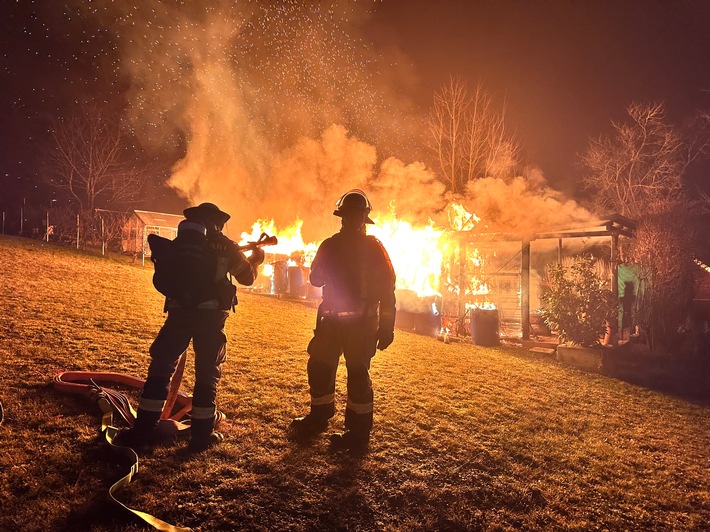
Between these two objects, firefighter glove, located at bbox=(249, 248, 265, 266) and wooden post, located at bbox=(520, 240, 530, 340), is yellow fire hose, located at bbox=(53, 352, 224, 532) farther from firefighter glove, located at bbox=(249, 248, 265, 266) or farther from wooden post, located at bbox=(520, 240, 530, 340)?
wooden post, located at bbox=(520, 240, 530, 340)

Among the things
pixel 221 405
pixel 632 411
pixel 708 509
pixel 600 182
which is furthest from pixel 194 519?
pixel 600 182

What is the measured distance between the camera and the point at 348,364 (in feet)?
13.2

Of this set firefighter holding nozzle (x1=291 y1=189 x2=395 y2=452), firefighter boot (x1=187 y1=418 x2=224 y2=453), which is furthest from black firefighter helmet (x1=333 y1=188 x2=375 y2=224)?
firefighter boot (x1=187 y1=418 x2=224 y2=453)

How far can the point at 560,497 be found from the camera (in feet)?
11.2

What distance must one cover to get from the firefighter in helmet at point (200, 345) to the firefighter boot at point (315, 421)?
81 cm

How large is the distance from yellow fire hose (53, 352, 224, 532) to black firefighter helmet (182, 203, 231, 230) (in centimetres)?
126

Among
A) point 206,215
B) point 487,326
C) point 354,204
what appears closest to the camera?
point 206,215

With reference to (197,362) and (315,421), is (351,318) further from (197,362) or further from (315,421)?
(197,362)

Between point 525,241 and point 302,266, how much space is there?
37.2ft

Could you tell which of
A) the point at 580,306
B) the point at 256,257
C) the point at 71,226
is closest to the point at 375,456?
the point at 256,257

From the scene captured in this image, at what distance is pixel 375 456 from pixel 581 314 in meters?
8.54

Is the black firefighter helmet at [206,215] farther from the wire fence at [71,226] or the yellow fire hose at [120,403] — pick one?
the wire fence at [71,226]

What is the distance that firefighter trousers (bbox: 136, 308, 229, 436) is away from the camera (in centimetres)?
341

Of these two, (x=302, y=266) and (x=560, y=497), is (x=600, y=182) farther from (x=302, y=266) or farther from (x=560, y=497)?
(x=560, y=497)
